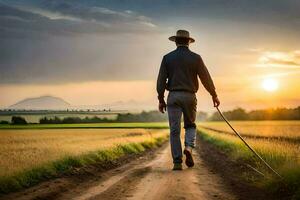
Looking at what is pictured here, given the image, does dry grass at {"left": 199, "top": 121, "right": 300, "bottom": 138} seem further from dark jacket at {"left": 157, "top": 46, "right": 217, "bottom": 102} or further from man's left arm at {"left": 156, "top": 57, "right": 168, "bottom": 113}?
man's left arm at {"left": 156, "top": 57, "right": 168, "bottom": 113}

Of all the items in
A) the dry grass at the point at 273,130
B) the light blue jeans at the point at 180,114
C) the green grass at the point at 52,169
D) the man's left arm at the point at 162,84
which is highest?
the man's left arm at the point at 162,84

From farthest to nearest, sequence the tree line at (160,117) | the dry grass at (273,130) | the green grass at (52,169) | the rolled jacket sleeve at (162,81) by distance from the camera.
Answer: the tree line at (160,117) → the dry grass at (273,130) → the rolled jacket sleeve at (162,81) → the green grass at (52,169)

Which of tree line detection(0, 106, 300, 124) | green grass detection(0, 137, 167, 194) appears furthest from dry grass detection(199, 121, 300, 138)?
tree line detection(0, 106, 300, 124)

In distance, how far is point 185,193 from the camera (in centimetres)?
899

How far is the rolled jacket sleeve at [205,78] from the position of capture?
11633mm

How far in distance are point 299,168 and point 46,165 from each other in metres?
7.02

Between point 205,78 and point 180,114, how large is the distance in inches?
39.9

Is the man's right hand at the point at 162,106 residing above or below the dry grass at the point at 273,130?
above

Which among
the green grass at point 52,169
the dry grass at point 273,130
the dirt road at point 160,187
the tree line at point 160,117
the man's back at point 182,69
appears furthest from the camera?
the tree line at point 160,117

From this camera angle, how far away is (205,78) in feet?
38.4

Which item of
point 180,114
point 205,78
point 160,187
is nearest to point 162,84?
point 180,114

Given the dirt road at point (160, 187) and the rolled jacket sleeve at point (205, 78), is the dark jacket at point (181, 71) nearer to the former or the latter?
the rolled jacket sleeve at point (205, 78)

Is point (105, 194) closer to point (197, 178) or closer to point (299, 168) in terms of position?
point (197, 178)

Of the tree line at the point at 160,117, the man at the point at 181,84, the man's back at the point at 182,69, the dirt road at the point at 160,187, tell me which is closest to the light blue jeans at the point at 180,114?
the man at the point at 181,84
